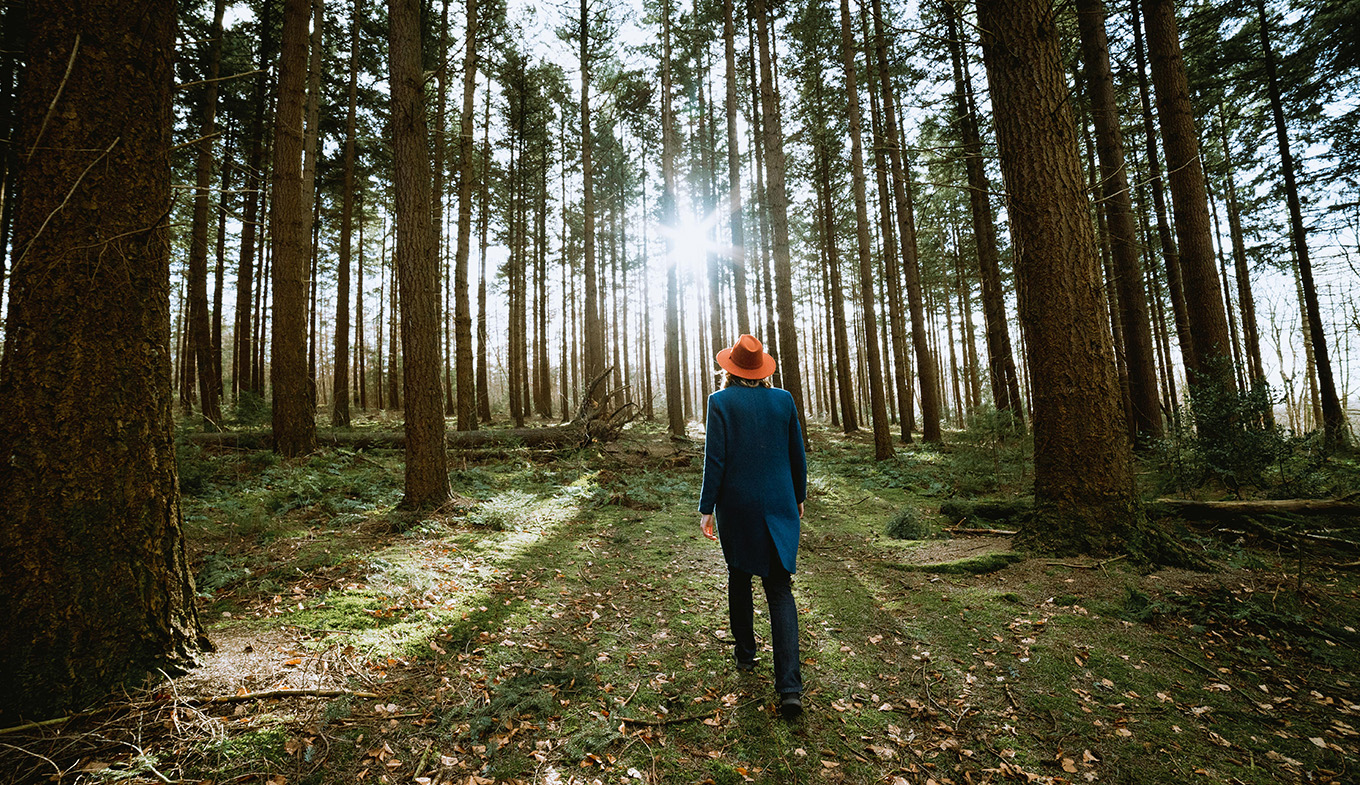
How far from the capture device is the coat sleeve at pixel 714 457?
3.30 meters

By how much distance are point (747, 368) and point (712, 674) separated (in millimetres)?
2183

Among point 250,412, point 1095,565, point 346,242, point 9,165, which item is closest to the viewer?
point 9,165

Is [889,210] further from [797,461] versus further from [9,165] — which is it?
[9,165]

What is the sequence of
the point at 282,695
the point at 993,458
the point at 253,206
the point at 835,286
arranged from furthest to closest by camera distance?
the point at 835,286 → the point at 253,206 → the point at 993,458 → the point at 282,695

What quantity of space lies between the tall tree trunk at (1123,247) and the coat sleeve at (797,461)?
9.13m

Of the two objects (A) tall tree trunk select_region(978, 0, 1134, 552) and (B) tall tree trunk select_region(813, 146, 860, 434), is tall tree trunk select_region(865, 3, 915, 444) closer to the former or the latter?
(B) tall tree trunk select_region(813, 146, 860, 434)

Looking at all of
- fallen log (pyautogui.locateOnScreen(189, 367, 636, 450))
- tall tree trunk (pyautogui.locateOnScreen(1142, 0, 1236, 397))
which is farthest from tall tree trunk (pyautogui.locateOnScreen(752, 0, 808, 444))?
tall tree trunk (pyautogui.locateOnScreen(1142, 0, 1236, 397))

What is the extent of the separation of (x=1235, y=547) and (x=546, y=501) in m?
8.30

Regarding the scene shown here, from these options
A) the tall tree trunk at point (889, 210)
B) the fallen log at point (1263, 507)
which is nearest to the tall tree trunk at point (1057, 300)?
the fallen log at point (1263, 507)

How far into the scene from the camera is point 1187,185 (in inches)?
294

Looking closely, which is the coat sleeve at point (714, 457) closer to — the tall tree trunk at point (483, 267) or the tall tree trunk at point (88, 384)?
the tall tree trunk at point (88, 384)

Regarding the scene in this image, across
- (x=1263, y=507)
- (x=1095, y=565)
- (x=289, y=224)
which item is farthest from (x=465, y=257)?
(x=1263, y=507)

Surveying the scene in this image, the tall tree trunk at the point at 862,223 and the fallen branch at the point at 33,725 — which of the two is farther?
the tall tree trunk at the point at 862,223

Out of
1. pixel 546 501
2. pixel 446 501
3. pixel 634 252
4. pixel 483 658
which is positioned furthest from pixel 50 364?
pixel 634 252
